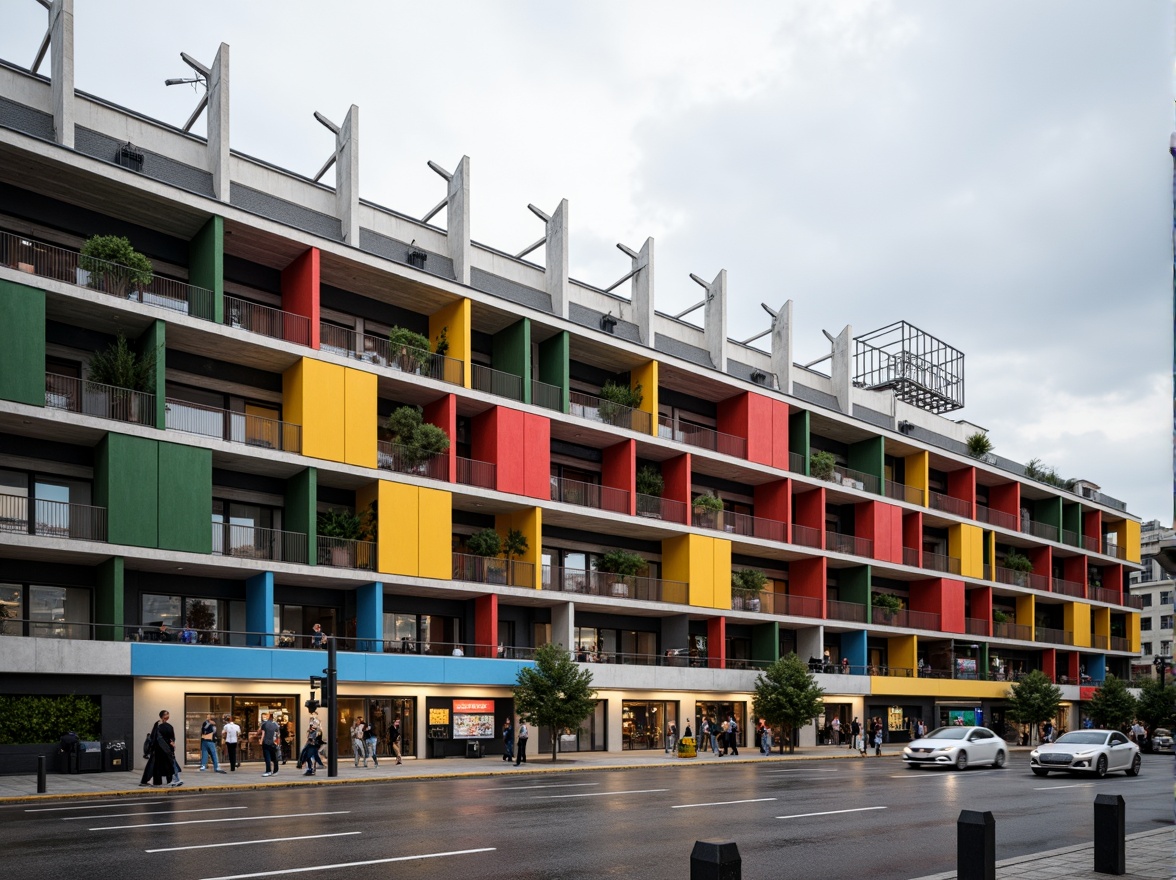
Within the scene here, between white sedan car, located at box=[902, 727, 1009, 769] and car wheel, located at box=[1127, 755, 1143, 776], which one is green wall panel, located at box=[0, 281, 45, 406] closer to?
white sedan car, located at box=[902, 727, 1009, 769]

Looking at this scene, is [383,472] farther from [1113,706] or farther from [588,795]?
[1113,706]

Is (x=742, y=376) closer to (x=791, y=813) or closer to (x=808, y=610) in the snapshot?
(x=808, y=610)

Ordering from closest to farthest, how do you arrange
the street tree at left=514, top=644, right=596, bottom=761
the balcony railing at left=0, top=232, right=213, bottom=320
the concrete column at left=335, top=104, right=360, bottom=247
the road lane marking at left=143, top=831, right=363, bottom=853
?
the road lane marking at left=143, top=831, right=363, bottom=853 → the balcony railing at left=0, top=232, right=213, bottom=320 → the street tree at left=514, top=644, right=596, bottom=761 → the concrete column at left=335, top=104, right=360, bottom=247

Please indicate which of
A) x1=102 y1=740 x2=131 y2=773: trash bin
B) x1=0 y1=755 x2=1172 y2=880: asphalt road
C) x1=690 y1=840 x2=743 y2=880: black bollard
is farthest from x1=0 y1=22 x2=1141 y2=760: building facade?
x1=690 y1=840 x2=743 y2=880: black bollard

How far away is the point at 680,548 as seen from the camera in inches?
1930

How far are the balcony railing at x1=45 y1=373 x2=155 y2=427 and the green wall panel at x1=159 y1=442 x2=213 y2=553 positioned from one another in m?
1.35

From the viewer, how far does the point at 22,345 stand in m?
30.5

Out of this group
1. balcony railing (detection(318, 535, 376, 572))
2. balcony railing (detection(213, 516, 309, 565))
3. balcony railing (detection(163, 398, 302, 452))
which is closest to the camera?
balcony railing (detection(163, 398, 302, 452))

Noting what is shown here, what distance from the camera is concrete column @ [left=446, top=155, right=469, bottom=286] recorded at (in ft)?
137

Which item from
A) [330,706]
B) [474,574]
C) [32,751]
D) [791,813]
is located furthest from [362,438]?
[791,813]

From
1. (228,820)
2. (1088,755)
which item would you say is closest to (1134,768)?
(1088,755)

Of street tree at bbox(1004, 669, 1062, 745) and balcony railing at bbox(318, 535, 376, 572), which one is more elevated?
balcony railing at bbox(318, 535, 376, 572)

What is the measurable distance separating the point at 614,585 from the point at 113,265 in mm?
22945

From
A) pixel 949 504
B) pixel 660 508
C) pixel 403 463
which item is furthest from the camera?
pixel 949 504
